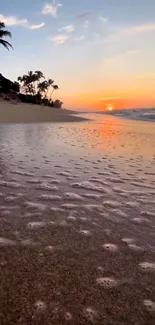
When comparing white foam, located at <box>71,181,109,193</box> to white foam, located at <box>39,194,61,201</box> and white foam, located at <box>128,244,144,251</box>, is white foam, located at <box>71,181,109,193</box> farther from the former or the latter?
white foam, located at <box>128,244,144,251</box>

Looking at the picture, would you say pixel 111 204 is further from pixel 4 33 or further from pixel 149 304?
pixel 4 33

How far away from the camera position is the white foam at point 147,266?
7.84 ft

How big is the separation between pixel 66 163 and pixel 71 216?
321 centimetres

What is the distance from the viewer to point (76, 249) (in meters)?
2.65

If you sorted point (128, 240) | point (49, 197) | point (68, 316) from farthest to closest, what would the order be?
point (49, 197), point (128, 240), point (68, 316)

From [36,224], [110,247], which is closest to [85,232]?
[110,247]

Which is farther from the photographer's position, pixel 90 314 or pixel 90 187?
pixel 90 187

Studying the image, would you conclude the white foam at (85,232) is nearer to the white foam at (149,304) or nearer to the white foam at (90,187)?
the white foam at (149,304)

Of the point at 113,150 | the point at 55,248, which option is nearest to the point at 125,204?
the point at 55,248

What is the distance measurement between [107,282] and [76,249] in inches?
20.6

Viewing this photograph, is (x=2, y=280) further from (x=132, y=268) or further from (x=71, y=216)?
(x=71, y=216)

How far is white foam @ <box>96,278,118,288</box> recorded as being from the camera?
7.07ft

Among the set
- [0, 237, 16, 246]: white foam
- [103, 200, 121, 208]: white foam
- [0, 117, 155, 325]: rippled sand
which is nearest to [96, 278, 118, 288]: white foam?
[0, 117, 155, 325]: rippled sand

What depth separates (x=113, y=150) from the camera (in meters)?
8.98
